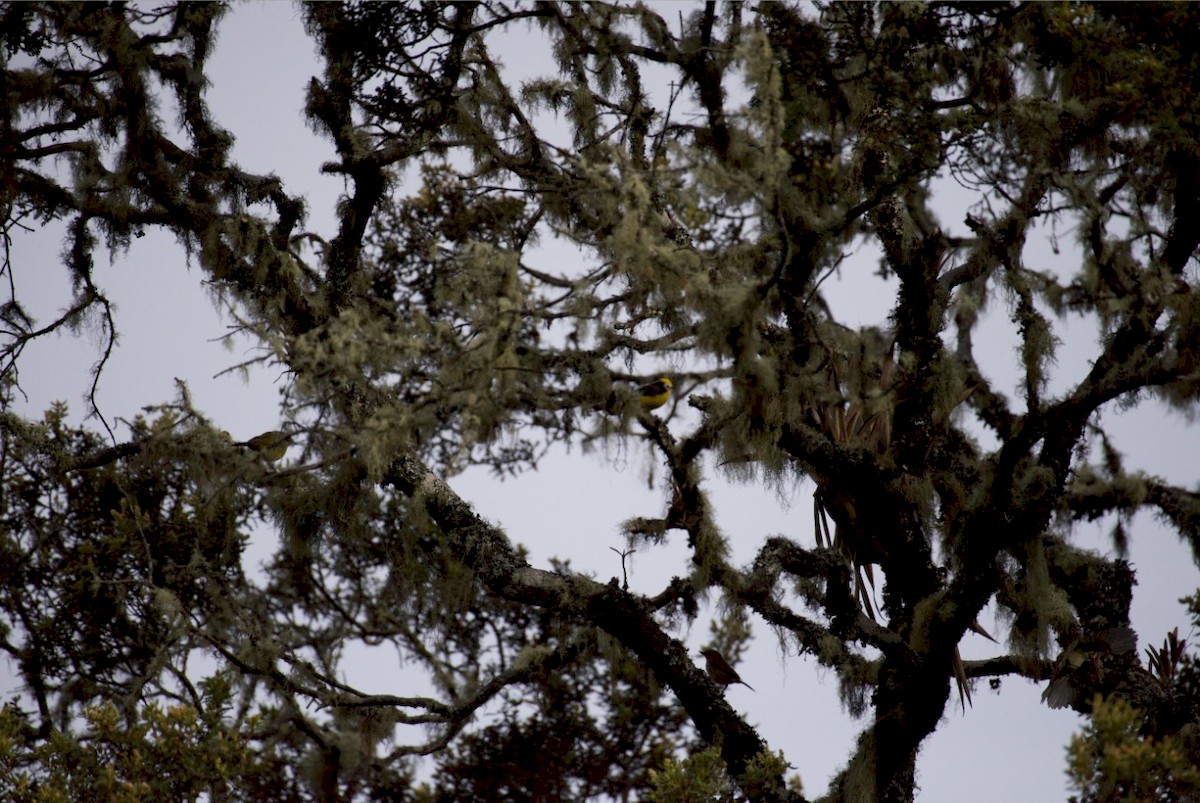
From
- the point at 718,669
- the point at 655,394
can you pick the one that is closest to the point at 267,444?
the point at 655,394

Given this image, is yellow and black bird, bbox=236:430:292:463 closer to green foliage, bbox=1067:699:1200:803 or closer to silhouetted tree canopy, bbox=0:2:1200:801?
silhouetted tree canopy, bbox=0:2:1200:801

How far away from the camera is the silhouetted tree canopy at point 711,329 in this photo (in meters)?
3.45

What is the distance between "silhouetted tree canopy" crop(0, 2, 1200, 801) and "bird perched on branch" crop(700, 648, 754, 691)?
0.58ft

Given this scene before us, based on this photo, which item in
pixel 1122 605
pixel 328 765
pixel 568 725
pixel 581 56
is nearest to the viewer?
pixel 1122 605

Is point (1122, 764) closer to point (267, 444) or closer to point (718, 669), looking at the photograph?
point (718, 669)

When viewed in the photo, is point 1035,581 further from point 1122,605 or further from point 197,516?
point 197,516

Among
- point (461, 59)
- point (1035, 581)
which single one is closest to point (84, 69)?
point (461, 59)

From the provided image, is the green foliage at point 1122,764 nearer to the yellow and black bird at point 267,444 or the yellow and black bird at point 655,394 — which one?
the yellow and black bird at point 655,394

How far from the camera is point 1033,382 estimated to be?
3645mm

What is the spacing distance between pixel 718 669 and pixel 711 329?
4.64ft

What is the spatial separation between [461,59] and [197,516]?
2425 millimetres

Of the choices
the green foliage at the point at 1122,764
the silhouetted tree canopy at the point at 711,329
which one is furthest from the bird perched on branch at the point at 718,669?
the green foliage at the point at 1122,764

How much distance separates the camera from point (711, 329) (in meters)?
3.35

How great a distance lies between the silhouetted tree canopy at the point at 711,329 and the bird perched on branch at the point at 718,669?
0.58ft
